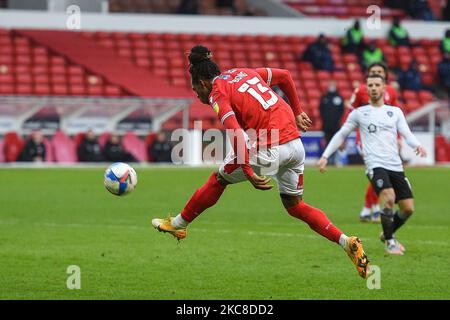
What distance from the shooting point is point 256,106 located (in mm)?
8828

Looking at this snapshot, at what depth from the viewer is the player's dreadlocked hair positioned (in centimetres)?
887

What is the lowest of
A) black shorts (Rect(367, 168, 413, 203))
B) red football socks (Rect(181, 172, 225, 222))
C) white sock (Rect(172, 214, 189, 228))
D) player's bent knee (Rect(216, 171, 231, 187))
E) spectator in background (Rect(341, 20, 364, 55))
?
white sock (Rect(172, 214, 189, 228))

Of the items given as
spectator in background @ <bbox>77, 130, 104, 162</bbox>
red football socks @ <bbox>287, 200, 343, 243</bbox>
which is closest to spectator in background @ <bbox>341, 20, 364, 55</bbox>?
spectator in background @ <bbox>77, 130, 104, 162</bbox>

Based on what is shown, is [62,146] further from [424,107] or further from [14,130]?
[424,107]

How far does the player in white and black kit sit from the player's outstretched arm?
5.62 feet

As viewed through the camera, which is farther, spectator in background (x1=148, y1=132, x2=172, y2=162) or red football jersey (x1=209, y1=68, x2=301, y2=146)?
spectator in background (x1=148, y1=132, x2=172, y2=162)

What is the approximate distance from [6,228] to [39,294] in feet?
16.5

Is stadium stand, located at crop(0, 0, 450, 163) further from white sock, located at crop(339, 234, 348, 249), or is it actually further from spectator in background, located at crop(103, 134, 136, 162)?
white sock, located at crop(339, 234, 348, 249)

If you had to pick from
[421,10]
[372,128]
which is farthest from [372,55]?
[372,128]

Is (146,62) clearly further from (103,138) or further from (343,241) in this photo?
(343,241)

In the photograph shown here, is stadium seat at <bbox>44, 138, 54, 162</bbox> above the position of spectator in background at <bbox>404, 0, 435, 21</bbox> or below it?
below

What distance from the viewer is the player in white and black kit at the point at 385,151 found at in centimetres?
→ 1116

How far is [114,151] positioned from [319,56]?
9045 millimetres

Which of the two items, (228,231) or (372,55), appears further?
(372,55)
